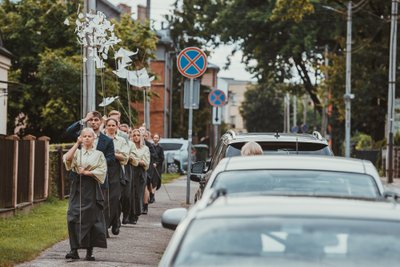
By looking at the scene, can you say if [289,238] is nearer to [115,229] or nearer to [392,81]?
[115,229]

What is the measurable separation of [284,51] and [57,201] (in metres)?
31.9

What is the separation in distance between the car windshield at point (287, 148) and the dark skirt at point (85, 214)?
4.95 ft

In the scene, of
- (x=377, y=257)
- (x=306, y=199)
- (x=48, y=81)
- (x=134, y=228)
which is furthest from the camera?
(x=48, y=81)

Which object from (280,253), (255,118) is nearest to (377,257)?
(280,253)

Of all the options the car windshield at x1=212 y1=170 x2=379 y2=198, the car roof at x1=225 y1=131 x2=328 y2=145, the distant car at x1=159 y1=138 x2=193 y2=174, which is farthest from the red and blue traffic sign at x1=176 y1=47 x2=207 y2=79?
the distant car at x1=159 y1=138 x2=193 y2=174

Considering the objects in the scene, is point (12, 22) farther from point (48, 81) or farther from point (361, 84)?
point (361, 84)

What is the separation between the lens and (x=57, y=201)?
21875mm

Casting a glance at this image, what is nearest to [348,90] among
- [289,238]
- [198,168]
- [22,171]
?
[22,171]

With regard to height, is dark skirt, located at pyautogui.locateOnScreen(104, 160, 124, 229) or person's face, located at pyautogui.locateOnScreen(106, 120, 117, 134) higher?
person's face, located at pyautogui.locateOnScreen(106, 120, 117, 134)

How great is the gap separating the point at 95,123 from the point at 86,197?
3.18 feet

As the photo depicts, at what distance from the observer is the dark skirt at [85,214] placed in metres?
12.0

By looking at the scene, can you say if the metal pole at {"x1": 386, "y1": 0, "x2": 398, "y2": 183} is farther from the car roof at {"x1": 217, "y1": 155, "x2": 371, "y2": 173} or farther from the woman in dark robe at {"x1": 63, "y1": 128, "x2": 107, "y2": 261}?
the car roof at {"x1": 217, "y1": 155, "x2": 371, "y2": 173}

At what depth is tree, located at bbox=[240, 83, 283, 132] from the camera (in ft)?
419

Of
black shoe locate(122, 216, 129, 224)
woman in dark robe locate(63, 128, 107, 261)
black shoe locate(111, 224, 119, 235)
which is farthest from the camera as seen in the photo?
black shoe locate(122, 216, 129, 224)
